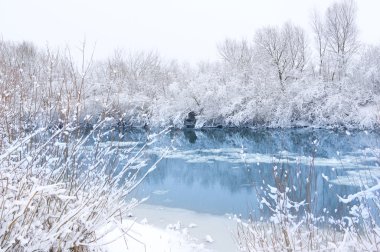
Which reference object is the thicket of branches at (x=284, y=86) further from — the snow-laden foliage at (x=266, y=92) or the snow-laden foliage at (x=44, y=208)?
the snow-laden foliage at (x=44, y=208)

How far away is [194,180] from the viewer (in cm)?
1380

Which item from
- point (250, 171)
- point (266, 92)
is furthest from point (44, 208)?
point (266, 92)

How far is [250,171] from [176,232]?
20.6 feet

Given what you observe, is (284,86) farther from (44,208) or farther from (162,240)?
(44,208)

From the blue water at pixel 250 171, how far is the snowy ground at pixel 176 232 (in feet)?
1.94

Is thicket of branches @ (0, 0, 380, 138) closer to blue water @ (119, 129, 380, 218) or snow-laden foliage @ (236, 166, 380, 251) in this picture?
blue water @ (119, 129, 380, 218)

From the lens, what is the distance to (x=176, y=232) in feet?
25.6

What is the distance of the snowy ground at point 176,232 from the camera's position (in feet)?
20.7

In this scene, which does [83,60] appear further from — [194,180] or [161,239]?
[194,180]

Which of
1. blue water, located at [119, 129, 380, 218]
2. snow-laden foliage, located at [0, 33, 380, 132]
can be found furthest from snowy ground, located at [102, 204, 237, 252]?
snow-laden foliage, located at [0, 33, 380, 132]

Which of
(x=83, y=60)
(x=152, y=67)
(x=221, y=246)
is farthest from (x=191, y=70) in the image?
(x=83, y=60)

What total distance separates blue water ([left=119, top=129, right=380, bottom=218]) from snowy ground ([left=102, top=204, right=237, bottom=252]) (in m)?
0.59

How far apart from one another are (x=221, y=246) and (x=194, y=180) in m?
6.71

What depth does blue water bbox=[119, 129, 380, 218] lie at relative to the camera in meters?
9.58
